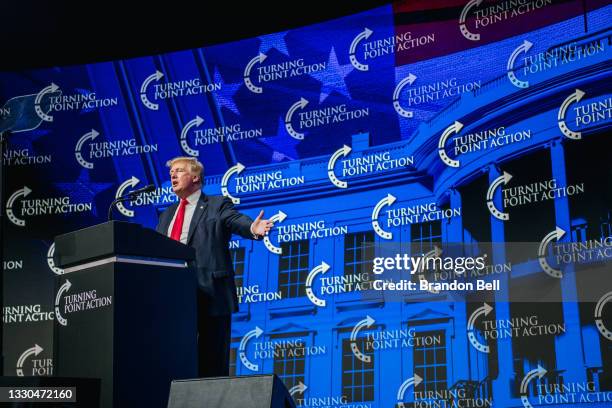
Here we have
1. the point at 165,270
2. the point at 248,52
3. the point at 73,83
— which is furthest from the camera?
the point at 73,83

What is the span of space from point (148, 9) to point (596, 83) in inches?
129

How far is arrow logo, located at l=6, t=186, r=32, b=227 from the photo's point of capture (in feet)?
21.2

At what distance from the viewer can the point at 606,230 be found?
4676 mm

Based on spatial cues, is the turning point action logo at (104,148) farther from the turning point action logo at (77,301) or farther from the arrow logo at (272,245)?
the turning point action logo at (77,301)

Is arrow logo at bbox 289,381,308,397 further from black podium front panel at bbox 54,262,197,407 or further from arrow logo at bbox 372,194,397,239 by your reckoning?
black podium front panel at bbox 54,262,197,407

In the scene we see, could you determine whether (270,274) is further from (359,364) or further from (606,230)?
(606,230)

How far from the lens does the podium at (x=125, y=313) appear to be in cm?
280

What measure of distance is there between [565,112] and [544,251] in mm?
810

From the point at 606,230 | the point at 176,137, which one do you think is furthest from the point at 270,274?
the point at 606,230

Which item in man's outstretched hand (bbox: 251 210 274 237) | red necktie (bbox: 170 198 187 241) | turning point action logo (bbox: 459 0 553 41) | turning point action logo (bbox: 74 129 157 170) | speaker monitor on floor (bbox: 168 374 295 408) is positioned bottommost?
speaker monitor on floor (bbox: 168 374 295 408)

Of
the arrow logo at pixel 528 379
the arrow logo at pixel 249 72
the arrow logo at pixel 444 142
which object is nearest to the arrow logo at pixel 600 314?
the arrow logo at pixel 528 379

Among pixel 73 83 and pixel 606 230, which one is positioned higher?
pixel 73 83

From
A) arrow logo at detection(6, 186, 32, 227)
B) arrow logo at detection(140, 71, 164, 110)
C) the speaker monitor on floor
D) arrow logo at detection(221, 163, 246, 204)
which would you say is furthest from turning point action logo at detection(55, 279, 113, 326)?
arrow logo at detection(6, 186, 32, 227)

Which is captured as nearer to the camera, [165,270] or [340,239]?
[165,270]
